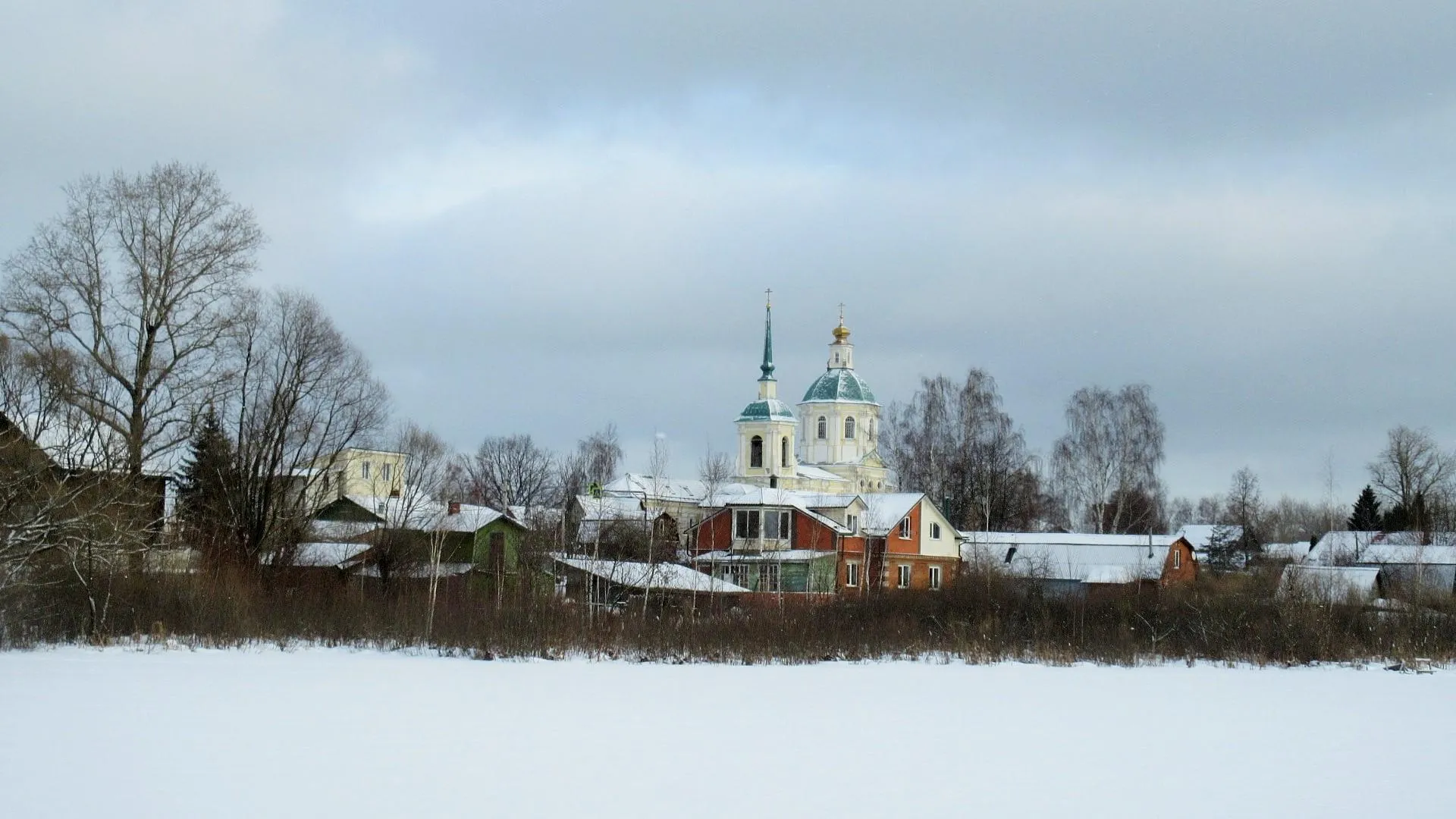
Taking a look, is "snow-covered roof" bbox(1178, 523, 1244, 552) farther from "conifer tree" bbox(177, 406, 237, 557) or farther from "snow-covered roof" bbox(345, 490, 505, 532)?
"conifer tree" bbox(177, 406, 237, 557)

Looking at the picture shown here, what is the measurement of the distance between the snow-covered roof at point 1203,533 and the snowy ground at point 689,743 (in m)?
43.8

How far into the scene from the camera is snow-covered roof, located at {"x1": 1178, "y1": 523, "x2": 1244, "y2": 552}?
66.2 meters

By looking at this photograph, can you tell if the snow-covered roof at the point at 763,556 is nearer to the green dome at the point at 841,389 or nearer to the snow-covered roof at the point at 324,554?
the snow-covered roof at the point at 324,554

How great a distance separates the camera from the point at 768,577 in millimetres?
44438

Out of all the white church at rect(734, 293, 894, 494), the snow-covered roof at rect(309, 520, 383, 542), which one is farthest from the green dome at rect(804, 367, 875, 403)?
the snow-covered roof at rect(309, 520, 383, 542)

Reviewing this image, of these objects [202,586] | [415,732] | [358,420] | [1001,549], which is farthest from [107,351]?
[1001,549]

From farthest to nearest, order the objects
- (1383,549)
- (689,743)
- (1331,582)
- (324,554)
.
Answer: (1383,549)
(324,554)
(1331,582)
(689,743)

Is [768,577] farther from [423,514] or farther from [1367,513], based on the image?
[1367,513]

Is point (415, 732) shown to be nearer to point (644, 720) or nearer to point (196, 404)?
point (644, 720)

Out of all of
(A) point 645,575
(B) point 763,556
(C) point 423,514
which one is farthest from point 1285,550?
(A) point 645,575

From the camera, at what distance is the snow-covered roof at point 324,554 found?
38.0 m

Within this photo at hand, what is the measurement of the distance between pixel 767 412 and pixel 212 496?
162ft

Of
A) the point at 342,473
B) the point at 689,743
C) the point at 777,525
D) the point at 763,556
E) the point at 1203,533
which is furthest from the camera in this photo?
the point at 1203,533

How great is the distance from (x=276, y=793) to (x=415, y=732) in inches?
160
